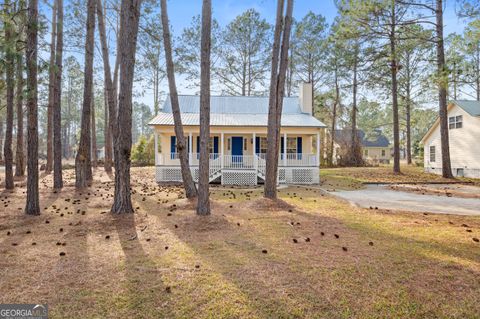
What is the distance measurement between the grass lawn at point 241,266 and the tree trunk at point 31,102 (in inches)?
20.0

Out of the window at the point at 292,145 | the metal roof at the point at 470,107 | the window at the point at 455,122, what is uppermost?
the metal roof at the point at 470,107

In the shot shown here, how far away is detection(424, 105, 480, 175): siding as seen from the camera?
19.0 m

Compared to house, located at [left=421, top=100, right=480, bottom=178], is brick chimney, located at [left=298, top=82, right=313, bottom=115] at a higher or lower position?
higher

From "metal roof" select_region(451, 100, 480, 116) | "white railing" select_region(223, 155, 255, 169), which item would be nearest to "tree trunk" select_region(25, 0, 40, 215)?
"white railing" select_region(223, 155, 255, 169)

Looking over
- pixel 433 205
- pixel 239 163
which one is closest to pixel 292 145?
pixel 239 163

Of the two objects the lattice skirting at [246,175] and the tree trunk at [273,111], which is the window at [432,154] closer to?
the lattice skirting at [246,175]

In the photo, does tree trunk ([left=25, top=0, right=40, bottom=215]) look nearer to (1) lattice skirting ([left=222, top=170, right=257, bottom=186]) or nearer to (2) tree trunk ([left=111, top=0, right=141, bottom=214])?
(2) tree trunk ([left=111, top=0, right=141, bottom=214])

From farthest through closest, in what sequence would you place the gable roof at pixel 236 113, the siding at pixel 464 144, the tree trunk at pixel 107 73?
the siding at pixel 464 144 → the gable roof at pixel 236 113 → the tree trunk at pixel 107 73

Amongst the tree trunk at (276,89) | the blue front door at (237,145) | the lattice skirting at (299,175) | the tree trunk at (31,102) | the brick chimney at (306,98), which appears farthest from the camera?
the brick chimney at (306,98)

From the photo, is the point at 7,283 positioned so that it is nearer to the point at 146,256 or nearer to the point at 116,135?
the point at 146,256

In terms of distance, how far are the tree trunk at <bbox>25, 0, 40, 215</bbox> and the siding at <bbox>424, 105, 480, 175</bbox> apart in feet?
76.5

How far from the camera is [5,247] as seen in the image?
15.5 feet

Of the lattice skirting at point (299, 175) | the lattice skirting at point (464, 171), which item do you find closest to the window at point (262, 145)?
the lattice skirting at point (299, 175)

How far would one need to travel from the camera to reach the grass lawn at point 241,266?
9.77 ft
